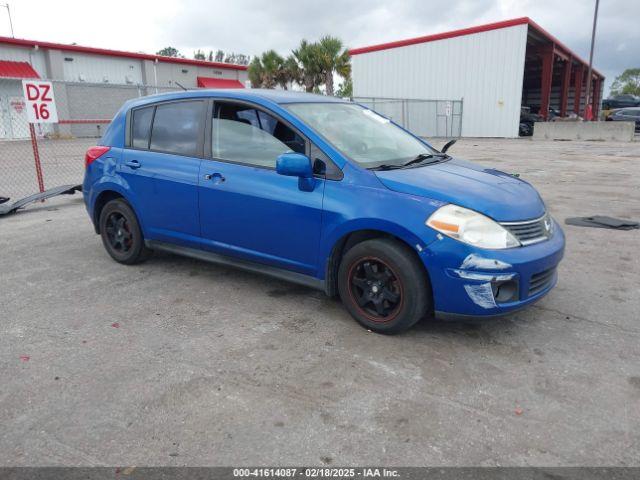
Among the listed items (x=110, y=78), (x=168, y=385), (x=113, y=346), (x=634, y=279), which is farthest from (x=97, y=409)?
(x=110, y=78)

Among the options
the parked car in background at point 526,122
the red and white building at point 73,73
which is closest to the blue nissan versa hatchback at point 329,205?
the red and white building at point 73,73

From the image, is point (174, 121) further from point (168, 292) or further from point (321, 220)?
point (321, 220)

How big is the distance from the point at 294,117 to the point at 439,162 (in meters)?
1.25

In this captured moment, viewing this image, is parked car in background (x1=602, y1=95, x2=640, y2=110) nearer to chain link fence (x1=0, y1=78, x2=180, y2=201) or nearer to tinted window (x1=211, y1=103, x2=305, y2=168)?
chain link fence (x1=0, y1=78, x2=180, y2=201)

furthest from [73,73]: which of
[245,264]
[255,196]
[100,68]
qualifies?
[255,196]

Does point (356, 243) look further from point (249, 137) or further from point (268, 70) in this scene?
point (268, 70)

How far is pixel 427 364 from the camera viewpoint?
3227mm

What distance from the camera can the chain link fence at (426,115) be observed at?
28641mm

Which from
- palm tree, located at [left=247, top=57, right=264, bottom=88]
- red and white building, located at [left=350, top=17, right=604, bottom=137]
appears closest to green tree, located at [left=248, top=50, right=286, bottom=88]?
palm tree, located at [left=247, top=57, right=264, bottom=88]

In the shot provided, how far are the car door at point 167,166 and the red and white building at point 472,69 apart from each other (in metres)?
26.8

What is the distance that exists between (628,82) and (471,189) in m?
106

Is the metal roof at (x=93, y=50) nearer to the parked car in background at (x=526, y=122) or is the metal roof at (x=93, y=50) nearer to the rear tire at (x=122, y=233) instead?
the parked car in background at (x=526, y=122)

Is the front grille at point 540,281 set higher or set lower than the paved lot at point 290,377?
higher

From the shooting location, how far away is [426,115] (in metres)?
29.7
